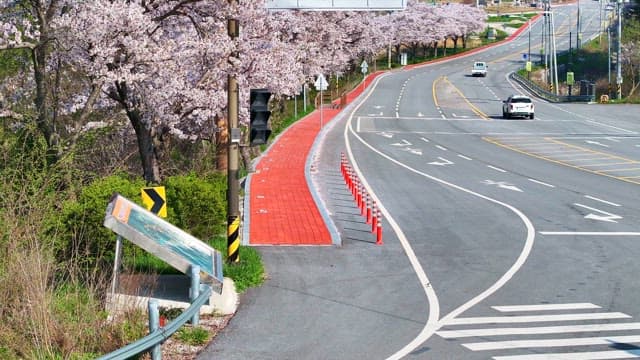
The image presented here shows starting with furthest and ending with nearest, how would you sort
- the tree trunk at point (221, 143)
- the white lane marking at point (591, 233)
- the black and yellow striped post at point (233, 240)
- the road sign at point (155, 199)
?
the tree trunk at point (221, 143), the white lane marking at point (591, 233), the black and yellow striped post at point (233, 240), the road sign at point (155, 199)

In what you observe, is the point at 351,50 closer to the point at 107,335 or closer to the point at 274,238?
the point at 274,238

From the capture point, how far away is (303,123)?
59.2 meters

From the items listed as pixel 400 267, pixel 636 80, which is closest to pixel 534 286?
pixel 400 267

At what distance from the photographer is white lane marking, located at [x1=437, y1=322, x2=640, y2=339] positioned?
527 inches

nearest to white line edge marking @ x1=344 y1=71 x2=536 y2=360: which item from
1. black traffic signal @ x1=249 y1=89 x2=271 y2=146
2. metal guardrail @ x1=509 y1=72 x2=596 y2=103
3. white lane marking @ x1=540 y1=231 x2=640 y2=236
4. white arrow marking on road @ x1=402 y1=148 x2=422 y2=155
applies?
white lane marking @ x1=540 y1=231 x2=640 y2=236

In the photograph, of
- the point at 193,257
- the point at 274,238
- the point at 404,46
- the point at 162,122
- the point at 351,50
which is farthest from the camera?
the point at 404,46

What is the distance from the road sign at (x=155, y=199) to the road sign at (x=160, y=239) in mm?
2520

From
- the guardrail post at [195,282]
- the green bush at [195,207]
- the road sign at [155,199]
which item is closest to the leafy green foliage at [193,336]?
the guardrail post at [195,282]

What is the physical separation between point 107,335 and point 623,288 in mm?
9375

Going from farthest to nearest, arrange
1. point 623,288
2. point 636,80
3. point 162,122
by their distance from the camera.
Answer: point 636,80
point 162,122
point 623,288

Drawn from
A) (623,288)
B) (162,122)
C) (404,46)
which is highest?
(404,46)

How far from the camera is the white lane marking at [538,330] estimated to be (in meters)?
13.4

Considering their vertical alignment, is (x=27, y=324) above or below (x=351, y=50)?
below

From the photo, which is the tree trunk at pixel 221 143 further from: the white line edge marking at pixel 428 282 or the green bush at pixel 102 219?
the green bush at pixel 102 219
